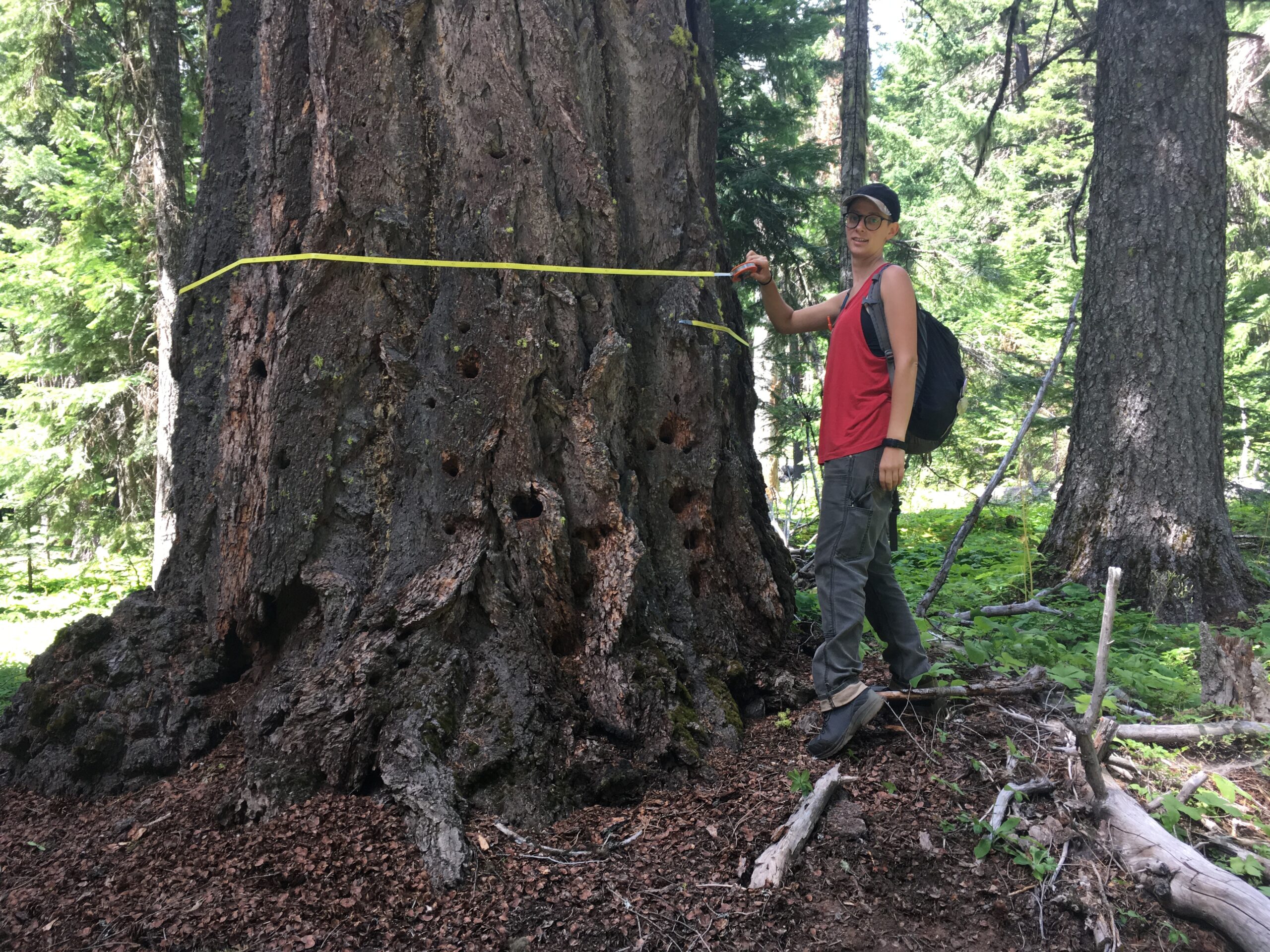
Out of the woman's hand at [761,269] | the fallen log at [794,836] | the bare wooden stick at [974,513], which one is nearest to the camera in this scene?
the fallen log at [794,836]

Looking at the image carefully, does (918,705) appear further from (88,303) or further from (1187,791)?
(88,303)

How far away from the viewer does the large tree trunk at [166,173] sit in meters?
8.66

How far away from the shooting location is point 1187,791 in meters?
2.90

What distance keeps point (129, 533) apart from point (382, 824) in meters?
9.44

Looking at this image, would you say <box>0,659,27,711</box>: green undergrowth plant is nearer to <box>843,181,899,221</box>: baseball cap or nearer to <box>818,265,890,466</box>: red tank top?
<box>818,265,890,466</box>: red tank top

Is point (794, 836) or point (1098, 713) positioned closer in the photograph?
point (1098, 713)

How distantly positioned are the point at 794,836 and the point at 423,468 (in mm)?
2074

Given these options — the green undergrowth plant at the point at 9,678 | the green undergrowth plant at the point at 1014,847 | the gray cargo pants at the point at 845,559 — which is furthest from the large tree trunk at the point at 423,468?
the green undergrowth plant at the point at 9,678

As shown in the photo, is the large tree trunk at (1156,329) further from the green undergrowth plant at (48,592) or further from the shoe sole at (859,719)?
the green undergrowth plant at (48,592)

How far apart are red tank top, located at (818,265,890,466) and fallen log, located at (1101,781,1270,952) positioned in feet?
5.23

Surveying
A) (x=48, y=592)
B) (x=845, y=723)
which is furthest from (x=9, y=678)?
(x=845, y=723)

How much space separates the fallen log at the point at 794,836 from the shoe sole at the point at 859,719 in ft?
0.57

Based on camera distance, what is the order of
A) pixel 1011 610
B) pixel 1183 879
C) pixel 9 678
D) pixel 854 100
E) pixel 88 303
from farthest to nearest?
pixel 88 303, pixel 854 100, pixel 9 678, pixel 1011 610, pixel 1183 879

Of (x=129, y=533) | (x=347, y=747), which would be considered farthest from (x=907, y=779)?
(x=129, y=533)
